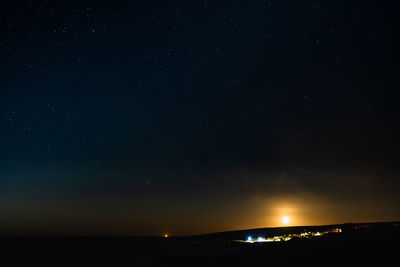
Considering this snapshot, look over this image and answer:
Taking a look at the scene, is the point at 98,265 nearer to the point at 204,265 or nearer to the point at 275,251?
the point at 204,265

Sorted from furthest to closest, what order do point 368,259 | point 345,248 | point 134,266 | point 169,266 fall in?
point 134,266
point 169,266
point 345,248
point 368,259

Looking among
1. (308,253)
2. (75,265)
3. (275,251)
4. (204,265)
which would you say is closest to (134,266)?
(75,265)

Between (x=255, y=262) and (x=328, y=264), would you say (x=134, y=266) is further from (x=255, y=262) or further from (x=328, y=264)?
(x=328, y=264)

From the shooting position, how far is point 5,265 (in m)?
42.0

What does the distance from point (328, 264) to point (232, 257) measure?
6273 mm

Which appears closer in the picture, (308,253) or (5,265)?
→ (308,253)

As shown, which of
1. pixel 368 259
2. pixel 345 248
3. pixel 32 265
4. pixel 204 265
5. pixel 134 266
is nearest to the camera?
pixel 368 259

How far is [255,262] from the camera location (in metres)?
15.4

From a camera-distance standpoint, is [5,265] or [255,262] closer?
[255,262]

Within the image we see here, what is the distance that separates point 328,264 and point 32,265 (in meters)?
41.1

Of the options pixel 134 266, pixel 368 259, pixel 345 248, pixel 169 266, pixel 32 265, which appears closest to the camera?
pixel 368 259

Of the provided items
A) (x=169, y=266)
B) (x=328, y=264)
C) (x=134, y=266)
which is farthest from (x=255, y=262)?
(x=134, y=266)

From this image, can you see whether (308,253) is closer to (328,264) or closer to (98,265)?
Result: (328,264)

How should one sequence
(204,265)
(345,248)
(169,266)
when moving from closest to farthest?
1. (345,248)
2. (204,265)
3. (169,266)
